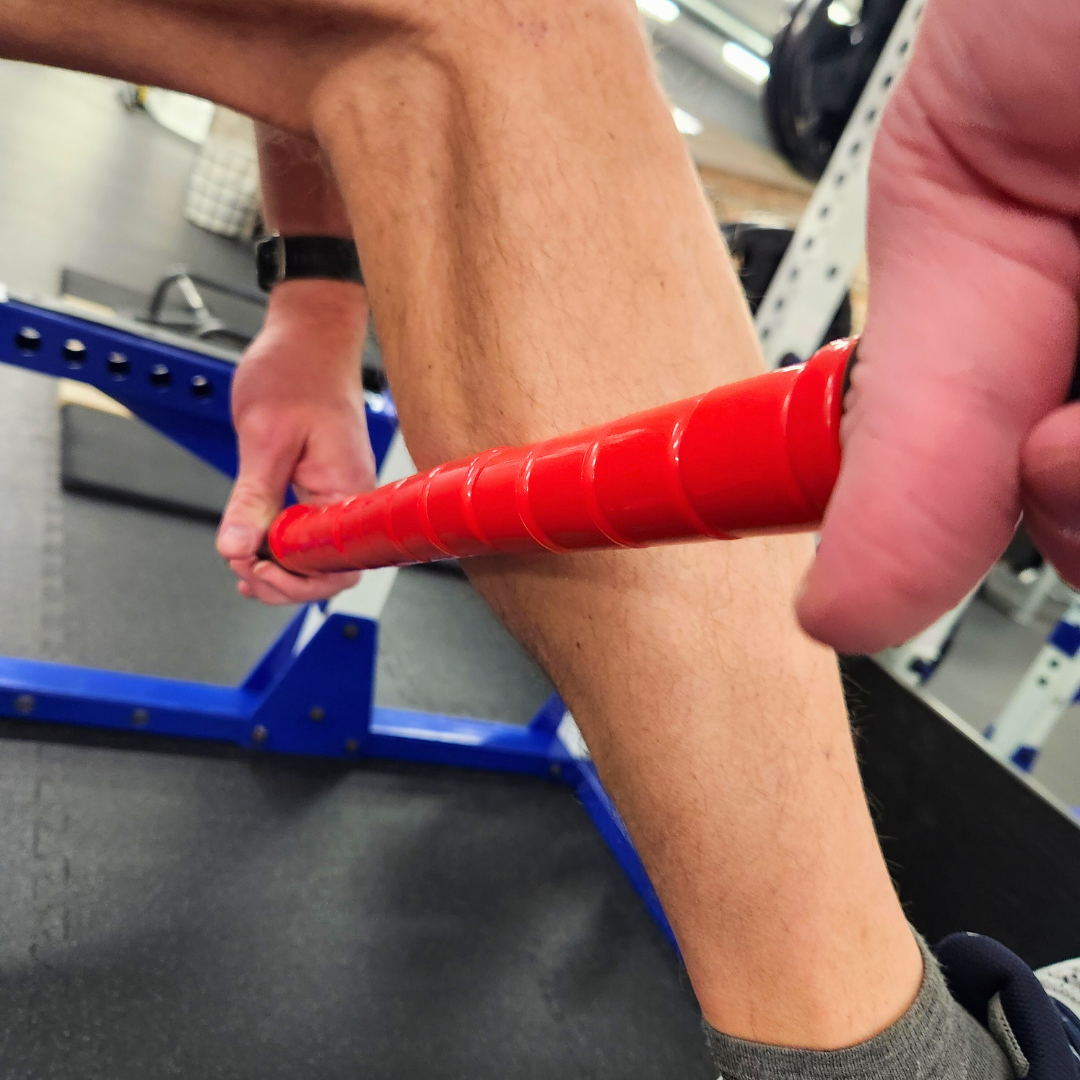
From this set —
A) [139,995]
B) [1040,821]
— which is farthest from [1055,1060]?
[139,995]

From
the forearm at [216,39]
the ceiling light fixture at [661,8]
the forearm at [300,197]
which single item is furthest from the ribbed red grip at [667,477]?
the ceiling light fixture at [661,8]

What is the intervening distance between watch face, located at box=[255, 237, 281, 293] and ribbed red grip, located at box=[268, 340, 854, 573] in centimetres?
49

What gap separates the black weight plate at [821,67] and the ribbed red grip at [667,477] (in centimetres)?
98

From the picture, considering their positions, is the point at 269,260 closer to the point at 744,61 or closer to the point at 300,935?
the point at 300,935

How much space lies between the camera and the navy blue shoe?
403 mm

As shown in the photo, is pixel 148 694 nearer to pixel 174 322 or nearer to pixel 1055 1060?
pixel 1055 1060

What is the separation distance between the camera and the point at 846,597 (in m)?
0.17

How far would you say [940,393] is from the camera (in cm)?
16

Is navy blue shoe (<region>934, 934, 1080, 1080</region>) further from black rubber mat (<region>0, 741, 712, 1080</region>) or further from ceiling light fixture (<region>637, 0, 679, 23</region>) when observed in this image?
ceiling light fixture (<region>637, 0, 679, 23</region>)

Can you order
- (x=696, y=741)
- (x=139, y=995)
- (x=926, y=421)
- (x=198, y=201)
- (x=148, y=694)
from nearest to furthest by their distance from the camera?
(x=926, y=421) → (x=696, y=741) → (x=139, y=995) → (x=148, y=694) → (x=198, y=201)

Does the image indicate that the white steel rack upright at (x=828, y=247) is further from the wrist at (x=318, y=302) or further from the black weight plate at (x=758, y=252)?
the wrist at (x=318, y=302)

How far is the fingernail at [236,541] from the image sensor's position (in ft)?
2.28

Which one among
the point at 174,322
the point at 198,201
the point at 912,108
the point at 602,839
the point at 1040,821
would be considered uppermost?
the point at 912,108

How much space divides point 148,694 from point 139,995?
0.37m
